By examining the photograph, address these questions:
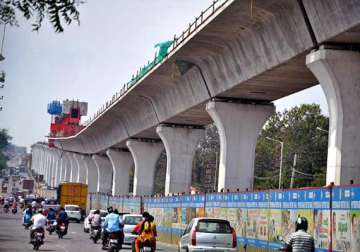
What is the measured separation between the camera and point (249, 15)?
30.2 metres

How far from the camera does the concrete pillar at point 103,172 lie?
327ft

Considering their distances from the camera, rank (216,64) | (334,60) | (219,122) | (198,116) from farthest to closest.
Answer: (198,116) → (219,122) → (216,64) → (334,60)

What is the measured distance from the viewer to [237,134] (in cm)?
4216

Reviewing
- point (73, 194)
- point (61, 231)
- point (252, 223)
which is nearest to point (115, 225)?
point (252, 223)

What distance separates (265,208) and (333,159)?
8.70 ft

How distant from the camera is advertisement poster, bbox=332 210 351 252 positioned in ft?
65.5

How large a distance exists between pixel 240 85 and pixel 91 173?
Result: 74.1 meters

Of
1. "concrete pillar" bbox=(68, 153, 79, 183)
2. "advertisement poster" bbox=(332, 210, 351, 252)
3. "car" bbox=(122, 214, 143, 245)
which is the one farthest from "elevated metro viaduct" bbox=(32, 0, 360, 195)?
"concrete pillar" bbox=(68, 153, 79, 183)

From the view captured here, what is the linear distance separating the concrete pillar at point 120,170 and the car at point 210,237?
59394 millimetres

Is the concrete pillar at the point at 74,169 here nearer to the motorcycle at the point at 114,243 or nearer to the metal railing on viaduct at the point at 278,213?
the metal railing on viaduct at the point at 278,213

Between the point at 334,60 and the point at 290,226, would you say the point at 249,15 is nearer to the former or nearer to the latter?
the point at 334,60

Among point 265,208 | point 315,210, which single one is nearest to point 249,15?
point 265,208

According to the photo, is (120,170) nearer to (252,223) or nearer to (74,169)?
(74,169)

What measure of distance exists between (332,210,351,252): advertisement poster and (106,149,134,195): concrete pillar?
6265cm
